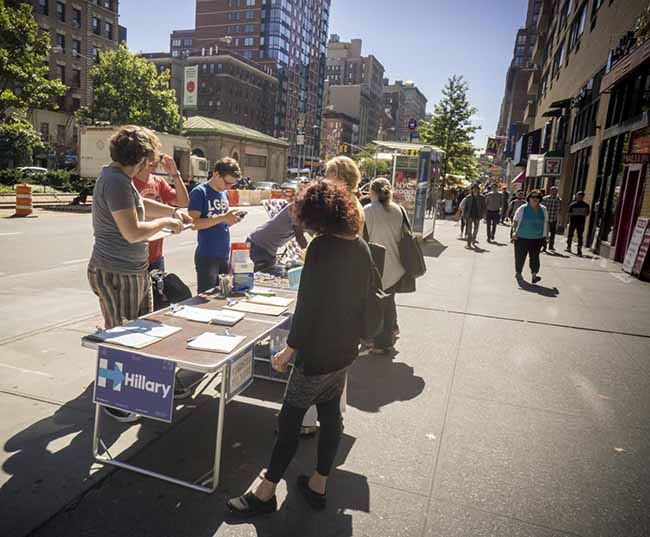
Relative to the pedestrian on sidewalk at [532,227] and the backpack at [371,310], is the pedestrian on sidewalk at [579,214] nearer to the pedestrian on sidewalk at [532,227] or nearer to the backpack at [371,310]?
the pedestrian on sidewalk at [532,227]

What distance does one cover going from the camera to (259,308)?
3906mm

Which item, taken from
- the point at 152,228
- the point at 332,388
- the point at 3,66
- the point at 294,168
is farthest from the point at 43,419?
the point at 294,168

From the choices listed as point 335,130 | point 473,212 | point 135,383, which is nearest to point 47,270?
point 135,383

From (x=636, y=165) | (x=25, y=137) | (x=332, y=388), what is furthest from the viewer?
(x=25, y=137)

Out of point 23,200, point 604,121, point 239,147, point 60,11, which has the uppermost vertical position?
point 60,11

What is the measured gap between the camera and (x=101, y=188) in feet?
10.9

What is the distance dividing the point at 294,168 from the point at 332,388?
107 metres

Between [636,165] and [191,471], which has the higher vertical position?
[636,165]

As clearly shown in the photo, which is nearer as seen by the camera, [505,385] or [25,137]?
[505,385]

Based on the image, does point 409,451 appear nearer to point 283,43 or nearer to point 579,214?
point 579,214

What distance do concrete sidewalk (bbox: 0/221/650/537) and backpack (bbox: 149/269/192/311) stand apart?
88 cm

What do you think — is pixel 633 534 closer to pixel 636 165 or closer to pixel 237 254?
pixel 237 254

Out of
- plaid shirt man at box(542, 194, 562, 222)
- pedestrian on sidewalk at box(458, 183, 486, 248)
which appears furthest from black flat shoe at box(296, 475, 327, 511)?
plaid shirt man at box(542, 194, 562, 222)

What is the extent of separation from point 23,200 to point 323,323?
1894 cm
